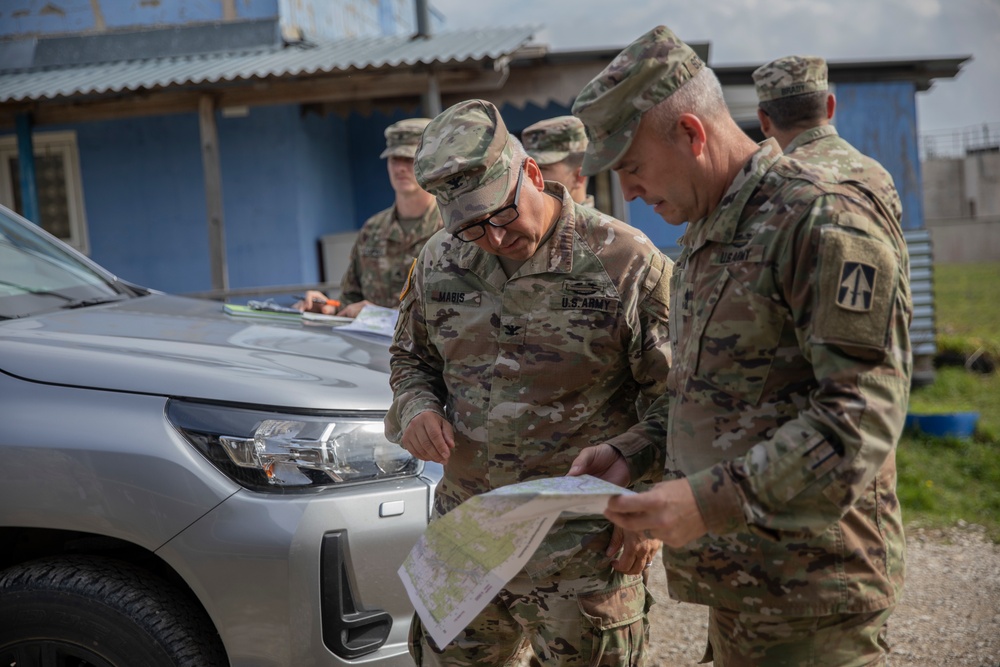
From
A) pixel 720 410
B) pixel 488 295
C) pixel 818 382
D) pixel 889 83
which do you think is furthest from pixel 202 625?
pixel 889 83

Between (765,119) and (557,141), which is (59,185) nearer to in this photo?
(557,141)

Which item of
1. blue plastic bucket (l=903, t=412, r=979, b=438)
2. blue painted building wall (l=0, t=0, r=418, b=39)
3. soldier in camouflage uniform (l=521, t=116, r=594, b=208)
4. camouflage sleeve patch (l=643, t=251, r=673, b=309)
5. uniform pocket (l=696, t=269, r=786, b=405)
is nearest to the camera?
uniform pocket (l=696, t=269, r=786, b=405)

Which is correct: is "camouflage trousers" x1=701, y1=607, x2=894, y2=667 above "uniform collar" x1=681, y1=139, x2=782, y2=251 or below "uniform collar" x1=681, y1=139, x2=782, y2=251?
below

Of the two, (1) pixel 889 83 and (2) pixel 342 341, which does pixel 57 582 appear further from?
(1) pixel 889 83

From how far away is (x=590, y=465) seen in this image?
1825 mm

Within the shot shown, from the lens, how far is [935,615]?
12.6 feet

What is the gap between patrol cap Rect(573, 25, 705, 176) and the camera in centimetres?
153

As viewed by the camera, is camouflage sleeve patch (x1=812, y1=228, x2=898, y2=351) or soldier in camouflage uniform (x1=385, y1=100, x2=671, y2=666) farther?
soldier in camouflage uniform (x1=385, y1=100, x2=671, y2=666)

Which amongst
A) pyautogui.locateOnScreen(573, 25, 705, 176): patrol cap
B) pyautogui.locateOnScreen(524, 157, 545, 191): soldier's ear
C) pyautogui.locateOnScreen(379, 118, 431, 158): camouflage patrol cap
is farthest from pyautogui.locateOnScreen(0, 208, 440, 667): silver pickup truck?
pyautogui.locateOnScreen(379, 118, 431, 158): camouflage patrol cap

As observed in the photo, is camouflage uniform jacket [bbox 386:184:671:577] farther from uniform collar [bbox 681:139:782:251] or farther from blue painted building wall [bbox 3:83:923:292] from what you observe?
blue painted building wall [bbox 3:83:923:292]

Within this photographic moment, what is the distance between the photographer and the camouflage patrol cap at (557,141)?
383cm

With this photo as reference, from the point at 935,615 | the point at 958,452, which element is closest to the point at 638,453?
the point at 935,615

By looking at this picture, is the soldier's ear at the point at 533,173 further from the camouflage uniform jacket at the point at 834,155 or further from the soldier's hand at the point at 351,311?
the soldier's hand at the point at 351,311

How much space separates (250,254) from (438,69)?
10.4ft
